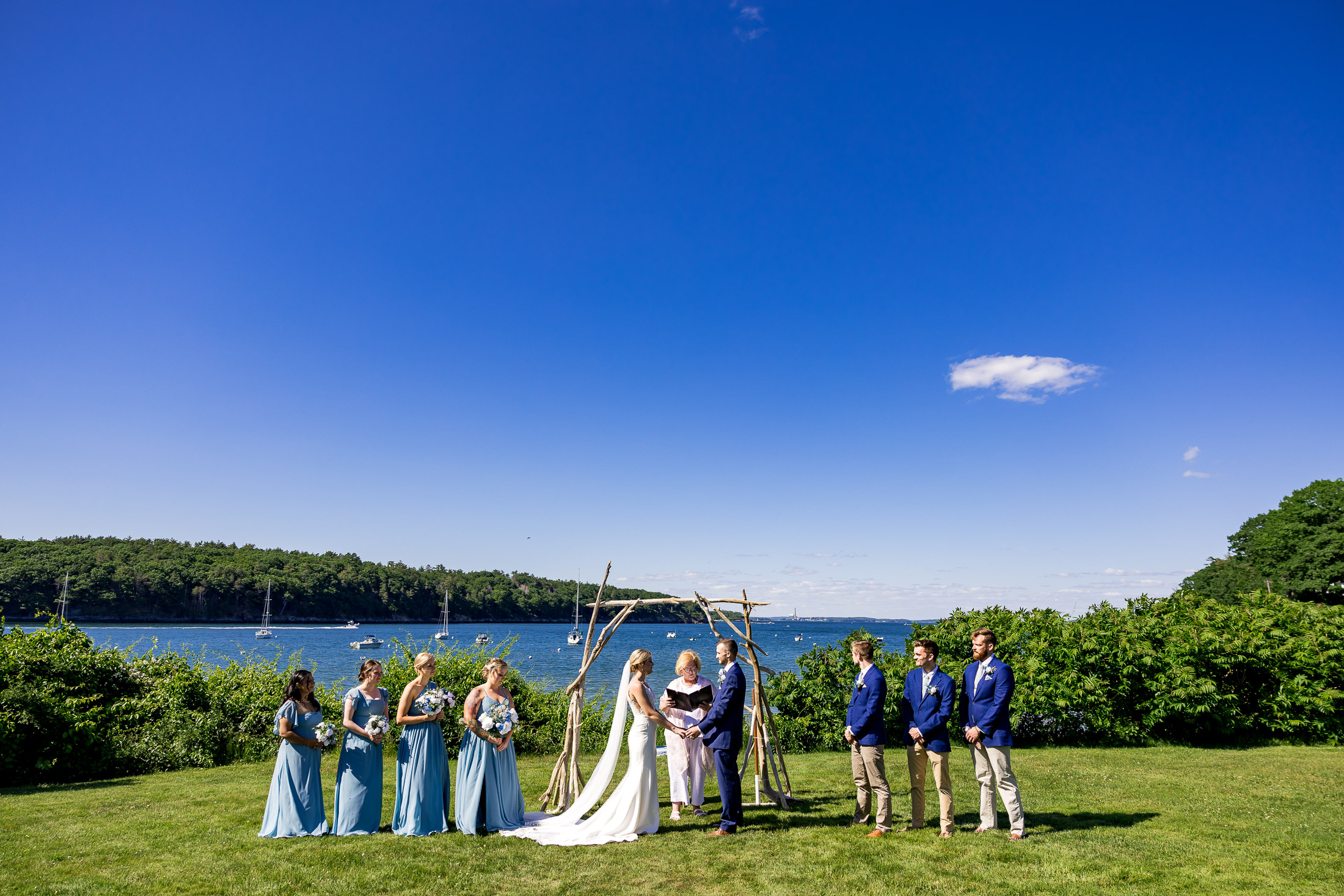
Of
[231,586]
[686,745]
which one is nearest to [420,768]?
[686,745]

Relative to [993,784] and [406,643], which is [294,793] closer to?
[993,784]

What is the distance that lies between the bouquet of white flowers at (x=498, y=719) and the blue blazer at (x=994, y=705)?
16.8 feet

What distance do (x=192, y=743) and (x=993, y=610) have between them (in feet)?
51.3

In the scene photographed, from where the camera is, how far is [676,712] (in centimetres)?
919

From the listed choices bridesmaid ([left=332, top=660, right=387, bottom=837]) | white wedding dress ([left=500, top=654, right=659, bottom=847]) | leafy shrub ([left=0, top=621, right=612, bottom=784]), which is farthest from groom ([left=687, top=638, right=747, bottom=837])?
leafy shrub ([left=0, top=621, right=612, bottom=784])

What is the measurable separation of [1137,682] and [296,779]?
1436cm

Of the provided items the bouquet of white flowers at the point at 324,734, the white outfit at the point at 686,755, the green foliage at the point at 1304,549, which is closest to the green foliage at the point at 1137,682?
the white outfit at the point at 686,755

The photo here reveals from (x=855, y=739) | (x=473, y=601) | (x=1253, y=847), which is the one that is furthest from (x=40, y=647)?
(x=473, y=601)

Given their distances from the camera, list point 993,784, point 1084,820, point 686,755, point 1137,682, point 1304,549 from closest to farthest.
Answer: point 993,784
point 1084,820
point 686,755
point 1137,682
point 1304,549

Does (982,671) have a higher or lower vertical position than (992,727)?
higher

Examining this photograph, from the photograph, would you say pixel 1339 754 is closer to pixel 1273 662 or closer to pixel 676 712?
pixel 1273 662

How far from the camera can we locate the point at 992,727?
25.6 ft

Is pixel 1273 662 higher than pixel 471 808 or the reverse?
higher

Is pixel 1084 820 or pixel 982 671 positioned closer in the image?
pixel 982 671
